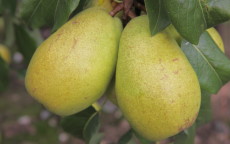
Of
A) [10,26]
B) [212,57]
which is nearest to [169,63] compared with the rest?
[212,57]

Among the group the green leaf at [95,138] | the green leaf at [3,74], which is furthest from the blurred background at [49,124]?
the green leaf at [95,138]

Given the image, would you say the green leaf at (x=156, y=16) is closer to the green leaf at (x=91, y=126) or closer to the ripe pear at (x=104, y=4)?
the ripe pear at (x=104, y=4)

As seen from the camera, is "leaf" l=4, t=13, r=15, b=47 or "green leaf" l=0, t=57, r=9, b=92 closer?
"green leaf" l=0, t=57, r=9, b=92

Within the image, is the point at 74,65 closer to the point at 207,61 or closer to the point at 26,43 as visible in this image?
the point at 207,61

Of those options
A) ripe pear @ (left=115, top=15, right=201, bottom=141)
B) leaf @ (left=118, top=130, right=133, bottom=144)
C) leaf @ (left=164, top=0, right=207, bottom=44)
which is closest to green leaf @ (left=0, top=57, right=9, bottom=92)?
leaf @ (left=118, top=130, right=133, bottom=144)

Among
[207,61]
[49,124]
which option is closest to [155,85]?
[207,61]

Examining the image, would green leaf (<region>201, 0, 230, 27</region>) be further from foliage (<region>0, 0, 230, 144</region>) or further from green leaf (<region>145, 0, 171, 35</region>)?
green leaf (<region>145, 0, 171, 35</region>)
